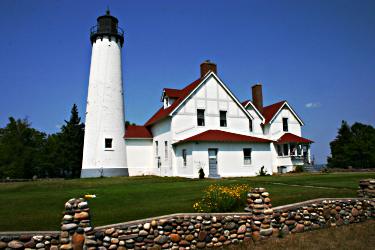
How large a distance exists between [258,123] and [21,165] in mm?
37778

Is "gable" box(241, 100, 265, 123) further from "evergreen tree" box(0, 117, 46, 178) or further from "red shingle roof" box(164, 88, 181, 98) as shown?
"evergreen tree" box(0, 117, 46, 178)

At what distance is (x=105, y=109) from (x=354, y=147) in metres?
48.0

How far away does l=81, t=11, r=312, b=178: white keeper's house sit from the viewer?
27.7 meters

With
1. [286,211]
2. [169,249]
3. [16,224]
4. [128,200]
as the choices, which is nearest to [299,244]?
[286,211]

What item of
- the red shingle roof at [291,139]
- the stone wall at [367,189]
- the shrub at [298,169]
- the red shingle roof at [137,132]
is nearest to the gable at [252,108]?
the red shingle roof at [291,139]

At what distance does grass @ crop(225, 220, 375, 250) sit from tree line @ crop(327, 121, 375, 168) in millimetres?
48993

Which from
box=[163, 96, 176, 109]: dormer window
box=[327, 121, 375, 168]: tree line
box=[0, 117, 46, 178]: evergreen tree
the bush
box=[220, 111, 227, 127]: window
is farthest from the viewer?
box=[327, 121, 375, 168]: tree line

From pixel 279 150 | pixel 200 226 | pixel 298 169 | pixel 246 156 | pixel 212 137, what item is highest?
pixel 212 137

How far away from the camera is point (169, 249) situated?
838 cm

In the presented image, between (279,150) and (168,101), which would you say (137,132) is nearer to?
(168,101)

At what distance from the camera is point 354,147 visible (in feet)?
190

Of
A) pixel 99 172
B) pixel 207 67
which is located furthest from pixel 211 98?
pixel 99 172

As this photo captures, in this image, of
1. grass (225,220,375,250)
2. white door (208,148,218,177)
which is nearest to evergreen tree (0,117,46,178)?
white door (208,148,218,177)

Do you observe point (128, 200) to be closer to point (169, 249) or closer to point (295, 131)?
point (169, 249)
